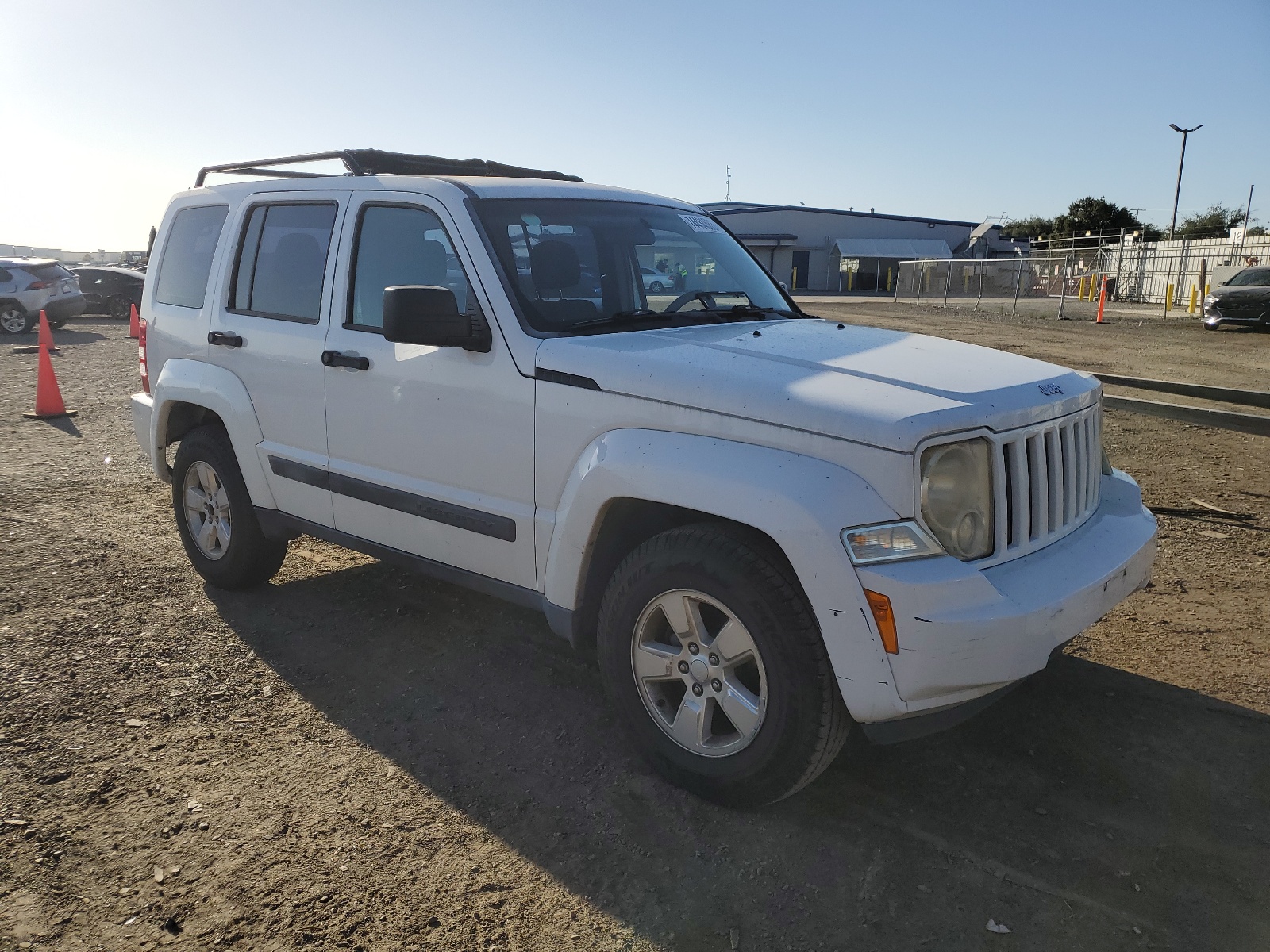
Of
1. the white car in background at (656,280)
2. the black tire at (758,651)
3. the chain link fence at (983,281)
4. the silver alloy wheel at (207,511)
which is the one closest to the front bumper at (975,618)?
the black tire at (758,651)

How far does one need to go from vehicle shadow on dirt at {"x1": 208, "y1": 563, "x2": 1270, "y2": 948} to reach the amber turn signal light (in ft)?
2.29

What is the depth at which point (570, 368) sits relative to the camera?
3.17 m

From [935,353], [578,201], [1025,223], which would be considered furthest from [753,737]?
[1025,223]

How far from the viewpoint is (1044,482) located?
2.91 metres

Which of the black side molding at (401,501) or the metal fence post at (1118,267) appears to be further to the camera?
the metal fence post at (1118,267)

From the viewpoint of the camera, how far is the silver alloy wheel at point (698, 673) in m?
2.82

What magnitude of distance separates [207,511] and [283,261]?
1.46m

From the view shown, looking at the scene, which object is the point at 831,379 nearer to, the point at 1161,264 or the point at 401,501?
the point at 401,501

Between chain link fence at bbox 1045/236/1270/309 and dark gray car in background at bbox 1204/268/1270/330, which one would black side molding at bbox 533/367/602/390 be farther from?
chain link fence at bbox 1045/236/1270/309

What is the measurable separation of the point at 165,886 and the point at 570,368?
1964mm

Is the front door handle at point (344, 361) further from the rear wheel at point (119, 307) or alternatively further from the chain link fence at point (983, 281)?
the chain link fence at point (983, 281)

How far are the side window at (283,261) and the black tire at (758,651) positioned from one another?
211 centimetres

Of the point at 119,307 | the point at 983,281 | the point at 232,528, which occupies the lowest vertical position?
the point at 232,528

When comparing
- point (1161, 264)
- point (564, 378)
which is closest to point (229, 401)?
point (564, 378)
